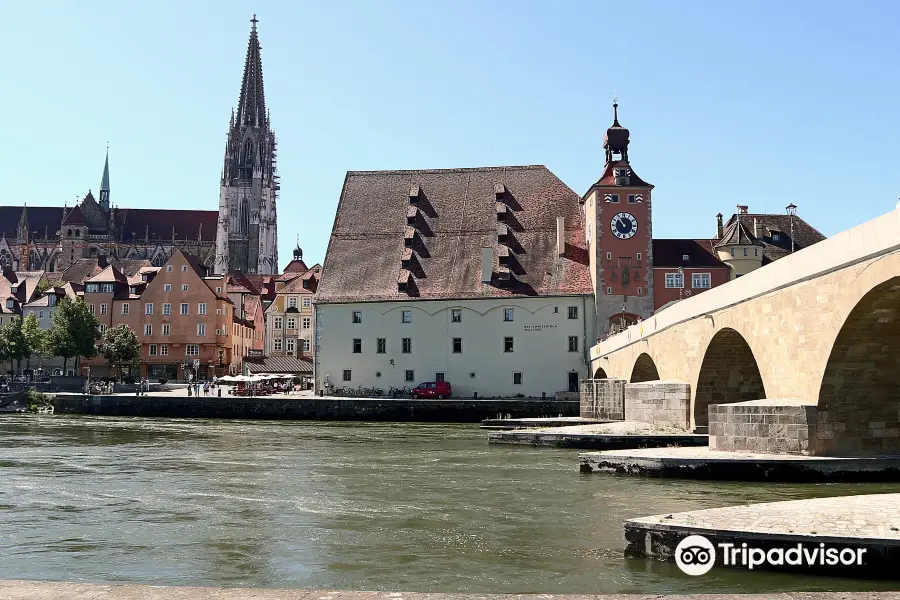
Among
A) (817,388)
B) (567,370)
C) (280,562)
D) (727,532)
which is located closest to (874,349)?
(817,388)

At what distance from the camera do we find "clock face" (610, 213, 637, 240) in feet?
206

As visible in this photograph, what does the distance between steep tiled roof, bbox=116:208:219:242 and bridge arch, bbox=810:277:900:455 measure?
14581 centimetres

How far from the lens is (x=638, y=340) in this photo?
38875 millimetres

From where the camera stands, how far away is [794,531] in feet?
37.3

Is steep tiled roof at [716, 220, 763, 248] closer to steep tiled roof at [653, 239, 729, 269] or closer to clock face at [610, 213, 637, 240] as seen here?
steep tiled roof at [653, 239, 729, 269]

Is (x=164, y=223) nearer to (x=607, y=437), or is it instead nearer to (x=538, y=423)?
(x=538, y=423)

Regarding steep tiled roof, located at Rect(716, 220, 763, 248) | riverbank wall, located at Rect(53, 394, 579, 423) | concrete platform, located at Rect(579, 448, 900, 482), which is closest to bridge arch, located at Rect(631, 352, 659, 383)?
riverbank wall, located at Rect(53, 394, 579, 423)

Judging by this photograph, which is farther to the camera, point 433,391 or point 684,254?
point 684,254

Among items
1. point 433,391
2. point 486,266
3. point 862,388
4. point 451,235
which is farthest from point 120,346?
point 862,388

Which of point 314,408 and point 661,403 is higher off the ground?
point 661,403

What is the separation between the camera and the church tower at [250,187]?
149750 millimetres

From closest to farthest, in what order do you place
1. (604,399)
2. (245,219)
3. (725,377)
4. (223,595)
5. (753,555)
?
(223,595)
(753,555)
(725,377)
(604,399)
(245,219)

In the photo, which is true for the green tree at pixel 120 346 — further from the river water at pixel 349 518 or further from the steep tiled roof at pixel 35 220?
the steep tiled roof at pixel 35 220

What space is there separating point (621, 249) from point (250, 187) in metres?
102
